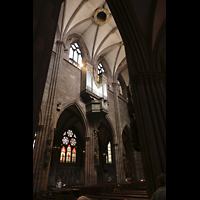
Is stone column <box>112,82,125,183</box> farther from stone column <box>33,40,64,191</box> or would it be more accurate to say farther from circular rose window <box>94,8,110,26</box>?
stone column <box>33,40,64,191</box>

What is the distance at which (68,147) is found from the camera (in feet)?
52.2

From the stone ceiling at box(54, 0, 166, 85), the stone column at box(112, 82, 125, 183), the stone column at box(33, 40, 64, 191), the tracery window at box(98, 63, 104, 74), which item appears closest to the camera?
the stone ceiling at box(54, 0, 166, 85)

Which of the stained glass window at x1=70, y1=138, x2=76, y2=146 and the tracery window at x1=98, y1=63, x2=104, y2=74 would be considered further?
the tracery window at x1=98, y1=63, x2=104, y2=74

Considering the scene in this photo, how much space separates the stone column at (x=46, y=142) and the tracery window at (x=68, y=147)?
758 centimetres

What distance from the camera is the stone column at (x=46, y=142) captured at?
7.05 metres

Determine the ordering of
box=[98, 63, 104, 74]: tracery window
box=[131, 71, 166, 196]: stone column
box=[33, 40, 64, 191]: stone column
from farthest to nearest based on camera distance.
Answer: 1. box=[98, 63, 104, 74]: tracery window
2. box=[33, 40, 64, 191]: stone column
3. box=[131, 71, 166, 196]: stone column

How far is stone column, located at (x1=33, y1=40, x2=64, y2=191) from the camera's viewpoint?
7047mm

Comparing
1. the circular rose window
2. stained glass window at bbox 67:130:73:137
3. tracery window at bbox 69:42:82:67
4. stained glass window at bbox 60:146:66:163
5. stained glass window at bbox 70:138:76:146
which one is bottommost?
stained glass window at bbox 60:146:66:163

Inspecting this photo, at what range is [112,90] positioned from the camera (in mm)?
16781

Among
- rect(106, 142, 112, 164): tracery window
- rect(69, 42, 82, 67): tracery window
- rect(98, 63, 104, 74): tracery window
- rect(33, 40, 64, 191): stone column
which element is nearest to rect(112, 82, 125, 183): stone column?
rect(98, 63, 104, 74): tracery window

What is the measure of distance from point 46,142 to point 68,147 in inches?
333

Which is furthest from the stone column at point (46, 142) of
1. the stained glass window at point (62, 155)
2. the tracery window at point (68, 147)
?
the tracery window at point (68, 147)

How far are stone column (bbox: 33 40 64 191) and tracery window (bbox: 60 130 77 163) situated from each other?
7.58 m

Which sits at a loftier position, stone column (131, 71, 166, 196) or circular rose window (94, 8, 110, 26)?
circular rose window (94, 8, 110, 26)
